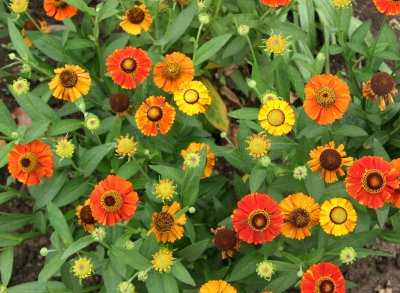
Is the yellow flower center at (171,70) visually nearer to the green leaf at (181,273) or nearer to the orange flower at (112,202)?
the orange flower at (112,202)

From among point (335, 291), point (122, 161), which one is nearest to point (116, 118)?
point (122, 161)

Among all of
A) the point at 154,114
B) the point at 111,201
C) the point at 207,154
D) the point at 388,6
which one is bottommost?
the point at 207,154

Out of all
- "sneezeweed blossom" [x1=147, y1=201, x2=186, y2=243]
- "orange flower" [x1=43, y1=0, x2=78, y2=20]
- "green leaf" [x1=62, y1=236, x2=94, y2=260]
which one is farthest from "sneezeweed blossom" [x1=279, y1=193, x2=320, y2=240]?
"orange flower" [x1=43, y1=0, x2=78, y2=20]

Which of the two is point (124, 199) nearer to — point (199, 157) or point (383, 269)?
point (199, 157)

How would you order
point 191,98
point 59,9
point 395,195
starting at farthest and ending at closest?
point 59,9 < point 191,98 < point 395,195

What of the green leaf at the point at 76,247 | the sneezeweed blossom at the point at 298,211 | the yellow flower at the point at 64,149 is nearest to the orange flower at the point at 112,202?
the green leaf at the point at 76,247

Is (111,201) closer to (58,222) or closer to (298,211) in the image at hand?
(58,222)

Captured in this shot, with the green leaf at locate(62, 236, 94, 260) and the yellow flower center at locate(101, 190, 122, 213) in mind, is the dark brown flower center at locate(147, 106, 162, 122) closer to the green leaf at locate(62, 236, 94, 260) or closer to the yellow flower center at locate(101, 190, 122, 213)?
the yellow flower center at locate(101, 190, 122, 213)

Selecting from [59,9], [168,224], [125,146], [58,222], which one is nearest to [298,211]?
[168,224]
